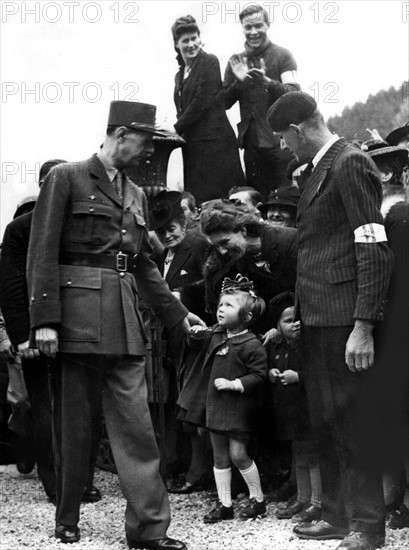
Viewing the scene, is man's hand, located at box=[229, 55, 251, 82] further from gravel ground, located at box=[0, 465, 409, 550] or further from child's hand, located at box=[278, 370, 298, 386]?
gravel ground, located at box=[0, 465, 409, 550]

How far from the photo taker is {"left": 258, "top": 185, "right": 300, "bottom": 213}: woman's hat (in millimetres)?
6137

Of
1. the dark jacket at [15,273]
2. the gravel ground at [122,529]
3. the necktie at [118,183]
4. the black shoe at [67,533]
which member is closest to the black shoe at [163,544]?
the gravel ground at [122,529]

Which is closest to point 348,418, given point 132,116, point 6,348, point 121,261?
point 121,261

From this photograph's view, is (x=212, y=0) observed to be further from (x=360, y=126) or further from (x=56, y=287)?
(x=56, y=287)

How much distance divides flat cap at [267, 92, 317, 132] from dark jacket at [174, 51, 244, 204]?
2999mm

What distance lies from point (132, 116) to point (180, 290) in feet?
4.69

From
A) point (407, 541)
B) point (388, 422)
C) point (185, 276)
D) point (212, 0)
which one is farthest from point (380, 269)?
point (212, 0)

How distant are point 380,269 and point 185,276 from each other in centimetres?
212

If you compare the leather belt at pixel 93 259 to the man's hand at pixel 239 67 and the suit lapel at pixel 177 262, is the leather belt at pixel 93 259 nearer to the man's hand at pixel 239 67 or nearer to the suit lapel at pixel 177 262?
the suit lapel at pixel 177 262

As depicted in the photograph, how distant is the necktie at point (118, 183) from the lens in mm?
4930

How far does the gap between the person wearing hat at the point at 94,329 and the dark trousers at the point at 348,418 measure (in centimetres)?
85

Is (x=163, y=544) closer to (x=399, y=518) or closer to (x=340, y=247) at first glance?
(x=399, y=518)

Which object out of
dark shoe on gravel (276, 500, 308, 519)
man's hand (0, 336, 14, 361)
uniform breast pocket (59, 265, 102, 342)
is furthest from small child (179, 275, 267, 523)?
man's hand (0, 336, 14, 361)

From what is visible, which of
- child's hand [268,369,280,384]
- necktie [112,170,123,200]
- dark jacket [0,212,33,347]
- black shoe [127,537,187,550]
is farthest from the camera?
dark jacket [0,212,33,347]
